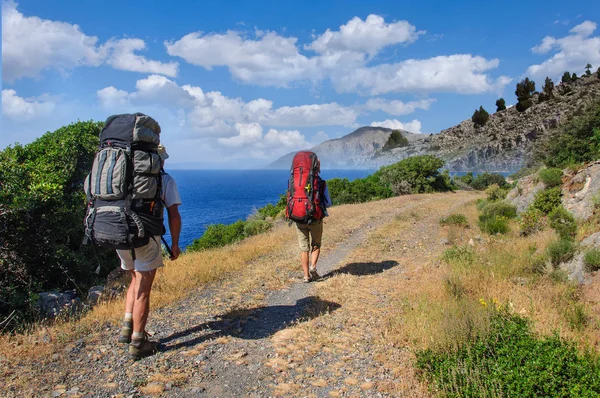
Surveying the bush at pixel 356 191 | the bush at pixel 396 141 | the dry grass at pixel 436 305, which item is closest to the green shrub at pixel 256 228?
the bush at pixel 356 191

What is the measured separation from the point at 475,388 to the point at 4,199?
28.0ft

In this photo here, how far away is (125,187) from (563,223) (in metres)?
8.99

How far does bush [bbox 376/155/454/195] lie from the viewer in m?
28.2

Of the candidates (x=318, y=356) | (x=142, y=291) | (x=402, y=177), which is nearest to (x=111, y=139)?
(x=142, y=291)

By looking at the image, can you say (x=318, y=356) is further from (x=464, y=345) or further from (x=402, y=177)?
(x=402, y=177)

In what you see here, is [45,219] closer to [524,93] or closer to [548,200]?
[548,200]

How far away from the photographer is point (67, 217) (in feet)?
34.9

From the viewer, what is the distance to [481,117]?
73.9m

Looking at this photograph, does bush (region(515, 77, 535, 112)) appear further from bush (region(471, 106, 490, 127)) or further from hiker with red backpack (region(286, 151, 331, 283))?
hiker with red backpack (region(286, 151, 331, 283))

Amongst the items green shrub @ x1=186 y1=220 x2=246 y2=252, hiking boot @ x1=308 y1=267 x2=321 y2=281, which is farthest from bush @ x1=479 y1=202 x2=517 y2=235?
green shrub @ x1=186 y1=220 x2=246 y2=252

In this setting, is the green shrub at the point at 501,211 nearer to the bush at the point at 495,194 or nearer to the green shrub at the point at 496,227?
the green shrub at the point at 496,227

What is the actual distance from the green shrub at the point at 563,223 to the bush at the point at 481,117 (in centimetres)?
7094

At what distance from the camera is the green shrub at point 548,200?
1059cm

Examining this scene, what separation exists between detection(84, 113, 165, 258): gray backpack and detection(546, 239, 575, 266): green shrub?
6551mm
